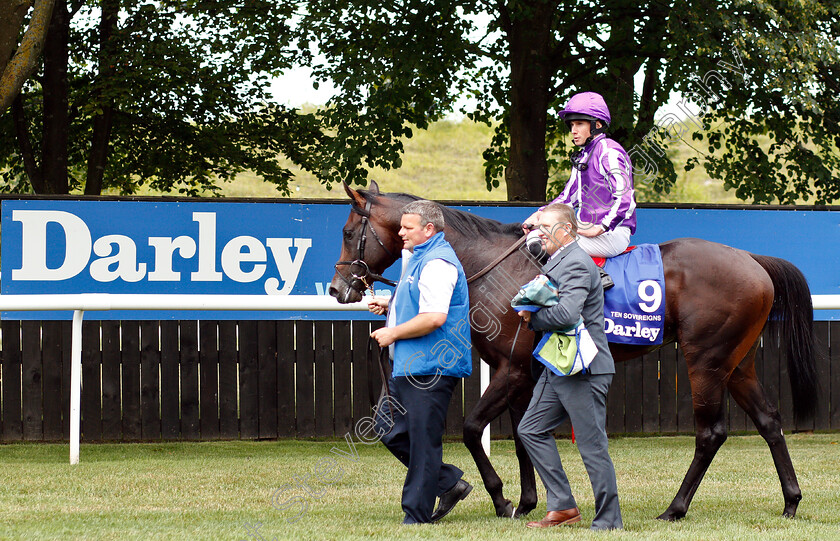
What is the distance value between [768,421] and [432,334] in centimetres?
208

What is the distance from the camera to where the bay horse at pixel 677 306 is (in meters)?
4.75

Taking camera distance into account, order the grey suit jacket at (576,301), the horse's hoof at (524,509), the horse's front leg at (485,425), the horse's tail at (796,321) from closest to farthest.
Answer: the grey suit jacket at (576,301)
the horse's front leg at (485,425)
the horse's hoof at (524,509)
the horse's tail at (796,321)

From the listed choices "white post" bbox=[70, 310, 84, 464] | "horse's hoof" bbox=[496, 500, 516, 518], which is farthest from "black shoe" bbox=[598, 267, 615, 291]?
"white post" bbox=[70, 310, 84, 464]

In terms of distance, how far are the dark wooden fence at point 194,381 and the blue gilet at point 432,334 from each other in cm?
285

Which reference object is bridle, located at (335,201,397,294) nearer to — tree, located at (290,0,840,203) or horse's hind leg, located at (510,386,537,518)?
horse's hind leg, located at (510,386,537,518)

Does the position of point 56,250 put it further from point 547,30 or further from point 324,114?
point 547,30

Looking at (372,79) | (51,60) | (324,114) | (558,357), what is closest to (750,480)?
(558,357)

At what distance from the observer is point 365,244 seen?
4977 millimetres

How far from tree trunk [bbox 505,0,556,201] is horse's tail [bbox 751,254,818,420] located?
20.7 ft

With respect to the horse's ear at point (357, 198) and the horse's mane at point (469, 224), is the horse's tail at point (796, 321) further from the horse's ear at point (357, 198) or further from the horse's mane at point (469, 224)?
the horse's ear at point (357, 198)

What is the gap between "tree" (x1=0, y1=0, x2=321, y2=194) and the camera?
1203 centimetres

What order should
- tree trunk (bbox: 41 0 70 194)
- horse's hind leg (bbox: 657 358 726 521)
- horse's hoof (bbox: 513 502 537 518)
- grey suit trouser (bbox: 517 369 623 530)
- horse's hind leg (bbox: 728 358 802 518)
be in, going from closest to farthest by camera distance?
1. grey suit trouser (bbox: 517 369 623 530)
2. horse's hoof (bbox: 513 502 537 518)
3. horse's hind leg (bbox: 728 358 802 518)
4. horse's hind leg (bbox: 657 358 726 521)
5. tree trunk (bbox: 41 0 70 194)

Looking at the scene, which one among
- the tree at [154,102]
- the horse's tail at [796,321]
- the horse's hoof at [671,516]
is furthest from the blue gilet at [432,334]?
the tree at [154,102]

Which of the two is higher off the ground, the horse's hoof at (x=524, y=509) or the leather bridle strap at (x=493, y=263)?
the leather bridle strap at (x=493, y=263)
